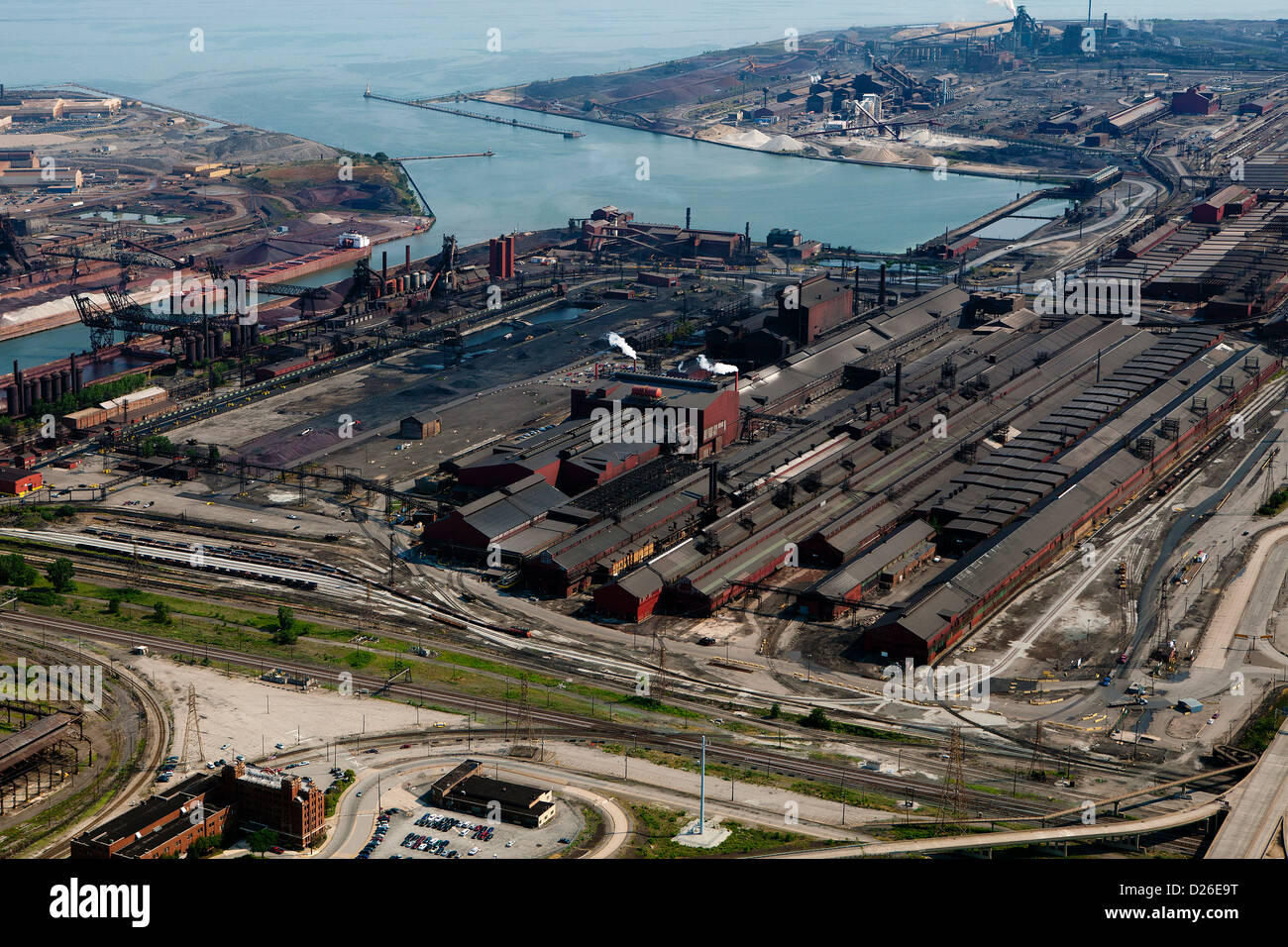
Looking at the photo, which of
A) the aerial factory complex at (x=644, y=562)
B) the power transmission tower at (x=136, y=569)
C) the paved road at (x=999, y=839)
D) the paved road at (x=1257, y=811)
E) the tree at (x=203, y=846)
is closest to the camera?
the paved road at (x=999, y=839)

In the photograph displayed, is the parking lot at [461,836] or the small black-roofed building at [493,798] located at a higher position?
the small black-roofed building at [493,798]

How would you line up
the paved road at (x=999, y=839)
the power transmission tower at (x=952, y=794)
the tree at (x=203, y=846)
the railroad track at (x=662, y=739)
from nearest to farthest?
the paved road at (x=999, y=839)
the tree at (x=203, y=846)
the power transmission tower at (x=952, y=794)
the railroad track at (x=662, y=739)

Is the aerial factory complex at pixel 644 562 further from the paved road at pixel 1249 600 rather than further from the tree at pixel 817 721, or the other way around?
the tree at pixel 817 721

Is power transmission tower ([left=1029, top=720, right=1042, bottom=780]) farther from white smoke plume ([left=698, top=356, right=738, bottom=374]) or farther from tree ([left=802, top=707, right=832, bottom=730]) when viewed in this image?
white smoke plume ([left=698, top=356, right=738, bottom=374])

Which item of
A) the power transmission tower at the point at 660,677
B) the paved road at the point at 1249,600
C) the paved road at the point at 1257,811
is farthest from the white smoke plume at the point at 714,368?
the paved road at the point at 1257,811

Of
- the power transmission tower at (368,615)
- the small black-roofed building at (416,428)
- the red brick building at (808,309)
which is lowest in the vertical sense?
the power transmission tower at (368,615)

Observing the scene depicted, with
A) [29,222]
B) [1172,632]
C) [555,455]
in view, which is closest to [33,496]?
[555,455]

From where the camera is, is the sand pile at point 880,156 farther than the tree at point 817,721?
Yes
